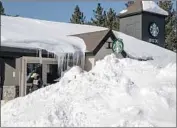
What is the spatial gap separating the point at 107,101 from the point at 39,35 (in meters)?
7.53

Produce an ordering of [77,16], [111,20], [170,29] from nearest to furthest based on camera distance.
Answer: [170,29] < [111,20] < [77,16]

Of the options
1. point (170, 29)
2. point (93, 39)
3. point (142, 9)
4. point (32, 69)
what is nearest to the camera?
point (32, 69)

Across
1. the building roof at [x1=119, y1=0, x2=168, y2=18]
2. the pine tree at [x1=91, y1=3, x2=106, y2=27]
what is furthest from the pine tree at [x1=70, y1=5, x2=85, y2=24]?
the building roof at [x1=119, y1=0, x2=168, y2=18]

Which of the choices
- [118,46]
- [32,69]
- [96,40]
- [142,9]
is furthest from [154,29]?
[32,69]

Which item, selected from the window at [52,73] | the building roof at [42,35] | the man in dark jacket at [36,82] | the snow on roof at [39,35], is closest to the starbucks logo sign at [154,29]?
the snow on roof at [39,35]

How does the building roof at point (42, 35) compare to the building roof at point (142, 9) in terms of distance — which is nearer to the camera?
the building roof at point (42, 35)

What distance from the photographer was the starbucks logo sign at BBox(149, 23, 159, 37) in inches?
963

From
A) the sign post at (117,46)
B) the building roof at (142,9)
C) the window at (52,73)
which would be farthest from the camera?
the building roof at (142,9)

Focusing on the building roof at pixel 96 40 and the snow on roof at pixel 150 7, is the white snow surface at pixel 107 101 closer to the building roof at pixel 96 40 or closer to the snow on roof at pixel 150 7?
the building roof at pixel 96 40

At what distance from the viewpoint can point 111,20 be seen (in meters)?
35.8

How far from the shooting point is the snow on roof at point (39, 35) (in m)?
15.6

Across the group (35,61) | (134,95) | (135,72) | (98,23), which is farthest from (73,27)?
(98,23)

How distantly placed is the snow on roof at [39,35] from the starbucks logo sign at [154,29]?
5113 millimetres

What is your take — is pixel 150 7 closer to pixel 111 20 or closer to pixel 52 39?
pixel 52 39
